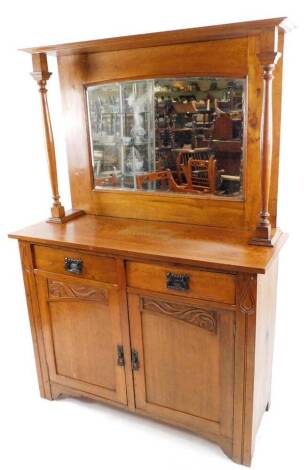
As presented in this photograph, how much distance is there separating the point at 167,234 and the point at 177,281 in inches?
11.2

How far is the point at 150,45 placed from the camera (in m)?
1.83

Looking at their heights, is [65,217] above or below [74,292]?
above

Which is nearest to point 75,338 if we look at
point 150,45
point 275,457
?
point 275,457

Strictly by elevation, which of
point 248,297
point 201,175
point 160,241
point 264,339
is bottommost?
point 264,339

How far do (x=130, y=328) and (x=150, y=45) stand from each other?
48.6 inches

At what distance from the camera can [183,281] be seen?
1.63 m

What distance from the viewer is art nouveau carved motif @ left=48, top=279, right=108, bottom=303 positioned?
1886 mm

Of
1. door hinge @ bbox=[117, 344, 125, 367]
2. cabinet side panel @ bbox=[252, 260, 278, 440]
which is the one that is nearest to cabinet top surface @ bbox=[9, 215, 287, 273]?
cabinet side panel @ bbox=[252, 260, 278, 440]

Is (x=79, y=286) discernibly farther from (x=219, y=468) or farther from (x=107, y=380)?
(x=219, y=468)

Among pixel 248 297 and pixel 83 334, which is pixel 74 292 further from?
pixel 248 297

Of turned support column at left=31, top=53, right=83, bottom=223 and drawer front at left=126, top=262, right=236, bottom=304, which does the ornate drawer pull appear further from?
turned support column at left=31, top=53, right=83, bottom=223

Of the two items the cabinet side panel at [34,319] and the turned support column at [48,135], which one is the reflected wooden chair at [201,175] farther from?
the cabinet side panel at [34,319]

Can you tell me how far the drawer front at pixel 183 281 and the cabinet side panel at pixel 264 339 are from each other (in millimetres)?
124

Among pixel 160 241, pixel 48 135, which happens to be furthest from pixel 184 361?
pixel 48 135
